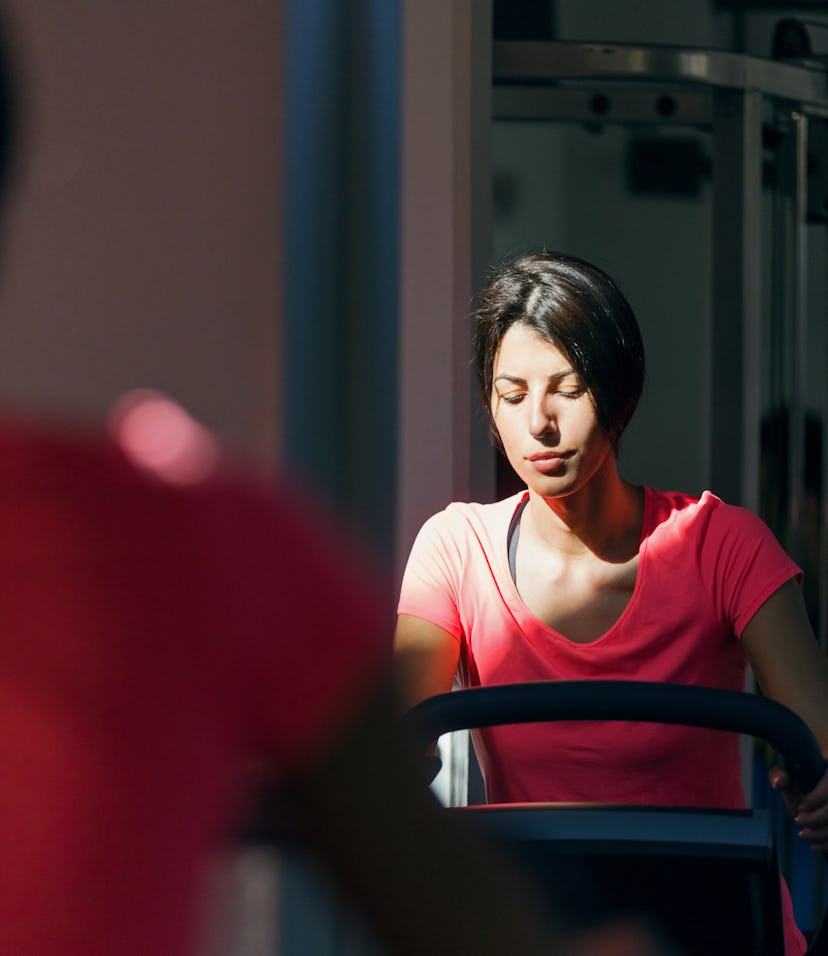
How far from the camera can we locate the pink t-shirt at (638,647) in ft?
4.36

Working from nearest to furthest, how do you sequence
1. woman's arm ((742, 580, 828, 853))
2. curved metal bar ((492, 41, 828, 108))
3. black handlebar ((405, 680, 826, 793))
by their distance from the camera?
black handlebar ((405, 680, 826, 793)) → woman's arm ((742, 580, 828, 853)) → curved metal bar ((492, 41, 828, 108))

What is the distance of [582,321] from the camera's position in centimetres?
145

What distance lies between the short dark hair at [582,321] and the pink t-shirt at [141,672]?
108cm

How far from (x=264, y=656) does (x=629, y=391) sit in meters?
1.13

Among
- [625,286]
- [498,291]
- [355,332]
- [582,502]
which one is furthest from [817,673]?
[625,286]

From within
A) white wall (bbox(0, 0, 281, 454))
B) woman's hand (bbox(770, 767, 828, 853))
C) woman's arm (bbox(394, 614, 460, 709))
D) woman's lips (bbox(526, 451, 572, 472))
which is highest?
white wall (bbox(0, 0, 281, 454))

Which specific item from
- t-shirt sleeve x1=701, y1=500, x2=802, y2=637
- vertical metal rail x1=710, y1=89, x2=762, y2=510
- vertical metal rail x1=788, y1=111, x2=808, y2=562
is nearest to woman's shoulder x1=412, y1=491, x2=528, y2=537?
t-shirt sleeve x1=701, y1=500, x2=802, y2=637

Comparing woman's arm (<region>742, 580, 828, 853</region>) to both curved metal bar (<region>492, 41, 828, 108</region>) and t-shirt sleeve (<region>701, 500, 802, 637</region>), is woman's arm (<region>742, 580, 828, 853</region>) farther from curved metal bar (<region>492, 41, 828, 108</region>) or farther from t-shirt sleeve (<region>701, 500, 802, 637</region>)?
curved metal bar (<region>492, 41, 828, 108</region>)

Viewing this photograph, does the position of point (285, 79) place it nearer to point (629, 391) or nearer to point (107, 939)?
point (629, 391)

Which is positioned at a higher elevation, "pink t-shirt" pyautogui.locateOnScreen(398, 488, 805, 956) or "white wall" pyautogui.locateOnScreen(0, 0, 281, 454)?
"white wall" pyautogui.locateOnScreen(0, 0, 281, 454)

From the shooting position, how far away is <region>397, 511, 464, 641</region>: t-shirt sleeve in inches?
56.7

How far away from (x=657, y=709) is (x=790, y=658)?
16.9 inches

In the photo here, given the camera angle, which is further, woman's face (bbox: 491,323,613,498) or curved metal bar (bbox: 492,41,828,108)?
curved metal bar (bbox: 492,41,828,108)

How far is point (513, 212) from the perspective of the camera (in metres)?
2.81
